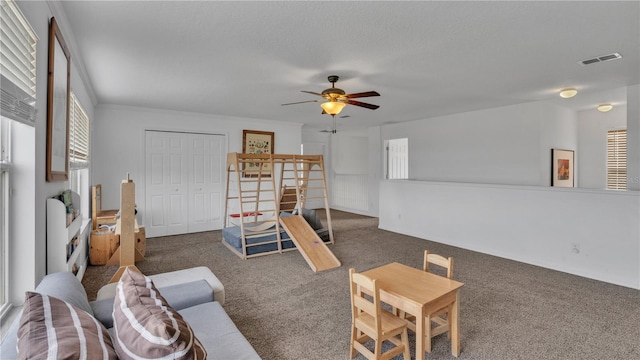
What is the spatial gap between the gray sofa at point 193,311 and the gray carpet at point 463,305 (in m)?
0.56

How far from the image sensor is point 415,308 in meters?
2.03

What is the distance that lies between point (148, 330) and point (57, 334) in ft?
0.89

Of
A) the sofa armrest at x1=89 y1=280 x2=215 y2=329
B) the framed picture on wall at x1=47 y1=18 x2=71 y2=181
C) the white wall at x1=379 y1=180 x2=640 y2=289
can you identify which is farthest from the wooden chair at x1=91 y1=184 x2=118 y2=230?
the white wall at x1=379 y1=180 x2=640 y2=289

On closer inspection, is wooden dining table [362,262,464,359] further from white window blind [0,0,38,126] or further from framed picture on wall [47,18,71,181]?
framed picture on wall [47,18,71,181]

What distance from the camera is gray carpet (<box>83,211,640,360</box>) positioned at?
242 cm

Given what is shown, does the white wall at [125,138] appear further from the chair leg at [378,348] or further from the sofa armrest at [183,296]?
the chair leg at [378,348]

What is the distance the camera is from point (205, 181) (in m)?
6.61

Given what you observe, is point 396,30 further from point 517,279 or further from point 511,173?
point 511,173

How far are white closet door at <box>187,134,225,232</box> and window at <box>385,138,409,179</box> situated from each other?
4.10m

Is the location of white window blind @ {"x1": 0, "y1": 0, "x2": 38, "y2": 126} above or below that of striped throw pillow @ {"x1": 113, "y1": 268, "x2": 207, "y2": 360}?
above

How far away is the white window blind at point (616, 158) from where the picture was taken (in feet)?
19.5

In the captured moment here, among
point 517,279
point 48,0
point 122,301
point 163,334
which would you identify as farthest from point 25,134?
point 517,279

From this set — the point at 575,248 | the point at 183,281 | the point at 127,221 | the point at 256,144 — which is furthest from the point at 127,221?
the point at 575,248

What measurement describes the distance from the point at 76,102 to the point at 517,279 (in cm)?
556
